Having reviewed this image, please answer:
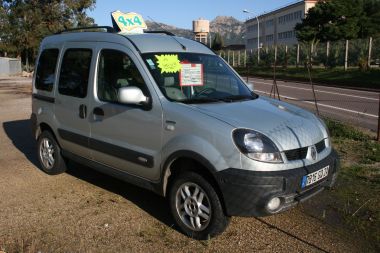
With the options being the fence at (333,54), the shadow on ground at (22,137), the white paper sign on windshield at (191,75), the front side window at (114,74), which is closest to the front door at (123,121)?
the front side window at (114,74)

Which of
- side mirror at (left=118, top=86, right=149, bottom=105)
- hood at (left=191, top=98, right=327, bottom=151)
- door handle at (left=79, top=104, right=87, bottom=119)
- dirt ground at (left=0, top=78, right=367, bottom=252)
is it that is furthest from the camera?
door handle at (left=79, top=104, right=87, bottom=119)

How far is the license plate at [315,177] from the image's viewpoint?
12.9 ft

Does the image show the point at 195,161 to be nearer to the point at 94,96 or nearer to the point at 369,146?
the point at 94,96

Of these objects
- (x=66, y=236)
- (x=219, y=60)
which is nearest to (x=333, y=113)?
(x=219, y=60)

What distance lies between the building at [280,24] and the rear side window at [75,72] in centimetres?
7938

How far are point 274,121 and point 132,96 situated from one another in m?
1.37

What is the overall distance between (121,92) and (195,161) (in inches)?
38.8

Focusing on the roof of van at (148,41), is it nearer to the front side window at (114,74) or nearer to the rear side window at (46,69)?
the front side window at (114,74)

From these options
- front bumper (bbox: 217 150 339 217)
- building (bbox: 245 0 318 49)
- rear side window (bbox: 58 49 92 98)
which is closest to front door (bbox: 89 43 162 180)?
rear side window (bbox: 58 49 92 98)

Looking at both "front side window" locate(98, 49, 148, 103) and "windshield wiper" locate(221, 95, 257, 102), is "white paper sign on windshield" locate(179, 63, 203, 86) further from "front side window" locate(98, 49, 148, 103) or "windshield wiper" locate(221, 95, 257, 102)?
"front side window" locate(98, 49, 148, 103)

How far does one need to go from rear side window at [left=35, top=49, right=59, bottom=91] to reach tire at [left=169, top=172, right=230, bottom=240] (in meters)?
2.78

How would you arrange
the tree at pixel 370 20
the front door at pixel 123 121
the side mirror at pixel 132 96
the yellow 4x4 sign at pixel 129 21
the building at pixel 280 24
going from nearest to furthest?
the side mirror at pixel 132 96, the front door at pixel 123 121, the yellow 4x4 sign at pixel 129 21, the tree at pixel 370 20, the building at pixel 280 24

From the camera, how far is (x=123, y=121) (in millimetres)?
4703

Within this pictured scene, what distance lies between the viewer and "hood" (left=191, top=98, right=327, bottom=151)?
3912 mm
